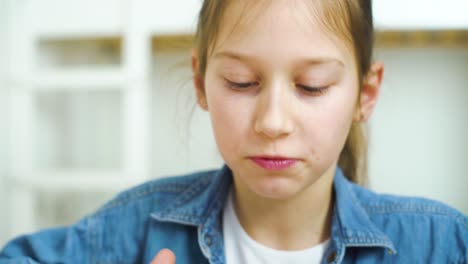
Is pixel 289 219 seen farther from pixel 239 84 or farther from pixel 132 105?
pixel 132 105

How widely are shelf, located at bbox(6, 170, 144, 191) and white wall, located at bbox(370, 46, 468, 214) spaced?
93 cm

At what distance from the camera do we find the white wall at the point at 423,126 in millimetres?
1592

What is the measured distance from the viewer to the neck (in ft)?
2.27

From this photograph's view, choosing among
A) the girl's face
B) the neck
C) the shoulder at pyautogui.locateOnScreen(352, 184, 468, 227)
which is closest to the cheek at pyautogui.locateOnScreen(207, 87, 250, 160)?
the girl's face

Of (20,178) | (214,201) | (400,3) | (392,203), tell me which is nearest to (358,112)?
(392,203)

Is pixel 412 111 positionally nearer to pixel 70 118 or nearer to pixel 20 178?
pixel 70 118

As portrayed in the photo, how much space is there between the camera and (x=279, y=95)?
1.78 ft

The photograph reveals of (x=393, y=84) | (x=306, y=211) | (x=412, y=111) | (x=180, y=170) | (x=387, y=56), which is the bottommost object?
(x=180, y=170)

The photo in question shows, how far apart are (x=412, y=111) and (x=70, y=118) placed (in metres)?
1.31

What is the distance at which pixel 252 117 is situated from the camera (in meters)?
0.56

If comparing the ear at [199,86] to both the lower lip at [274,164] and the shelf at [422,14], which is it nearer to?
the lower lip at [274,164]

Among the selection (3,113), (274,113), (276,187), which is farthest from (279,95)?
(3,113)

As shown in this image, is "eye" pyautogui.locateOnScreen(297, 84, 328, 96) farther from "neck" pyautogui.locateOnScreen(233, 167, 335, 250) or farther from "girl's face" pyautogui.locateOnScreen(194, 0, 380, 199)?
"neck" pyautogui.locateOnScreen(233, 167, 335, 250)

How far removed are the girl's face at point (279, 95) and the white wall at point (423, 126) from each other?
3.60 feet
